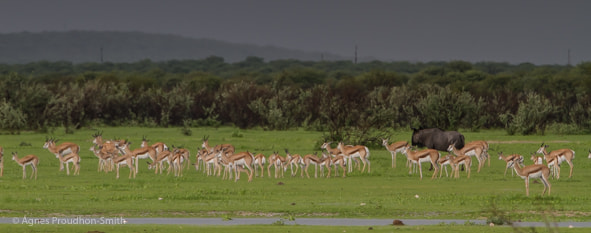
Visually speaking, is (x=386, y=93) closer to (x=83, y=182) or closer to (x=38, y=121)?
(x=38, y=121)

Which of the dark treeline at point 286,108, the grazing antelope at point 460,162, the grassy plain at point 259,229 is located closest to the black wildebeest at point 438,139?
the dark treeline at point 286,108

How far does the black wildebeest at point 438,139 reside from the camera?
2934 cm

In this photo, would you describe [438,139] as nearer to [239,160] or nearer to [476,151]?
[476,151]

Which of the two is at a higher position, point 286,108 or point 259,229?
point 286,108

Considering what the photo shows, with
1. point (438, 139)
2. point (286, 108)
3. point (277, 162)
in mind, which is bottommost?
point (277, 162)

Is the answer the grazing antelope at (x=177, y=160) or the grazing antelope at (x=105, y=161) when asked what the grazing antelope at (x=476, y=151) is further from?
the grazing antelope at (x=105, y=161)

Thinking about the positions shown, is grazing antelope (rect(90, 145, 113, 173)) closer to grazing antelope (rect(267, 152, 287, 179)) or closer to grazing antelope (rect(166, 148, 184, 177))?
grazing antelope (rect(166, 148, 184, 177))

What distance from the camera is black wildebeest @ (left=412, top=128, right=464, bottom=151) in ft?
96.3

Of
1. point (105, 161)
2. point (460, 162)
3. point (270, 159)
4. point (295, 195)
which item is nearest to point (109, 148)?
point (105, 161)

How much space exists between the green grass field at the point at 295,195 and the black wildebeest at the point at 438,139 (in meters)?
1.45

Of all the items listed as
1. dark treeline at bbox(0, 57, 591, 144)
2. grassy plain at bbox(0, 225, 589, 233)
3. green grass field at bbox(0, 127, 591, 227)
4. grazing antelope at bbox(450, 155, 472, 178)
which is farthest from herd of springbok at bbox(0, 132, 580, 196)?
dark treeline at bbox(0, 57, 591, 144)

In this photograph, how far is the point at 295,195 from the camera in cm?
1995

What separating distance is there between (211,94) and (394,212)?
45.6m

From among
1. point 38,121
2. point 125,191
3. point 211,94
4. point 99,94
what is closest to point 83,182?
point 125,191
